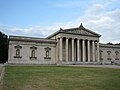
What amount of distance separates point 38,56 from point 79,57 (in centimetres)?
1376

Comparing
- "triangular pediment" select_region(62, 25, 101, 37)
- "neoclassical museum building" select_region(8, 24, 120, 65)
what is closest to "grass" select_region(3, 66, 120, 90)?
"neoclassical museum building" select_region(8, 24, 120, 65)

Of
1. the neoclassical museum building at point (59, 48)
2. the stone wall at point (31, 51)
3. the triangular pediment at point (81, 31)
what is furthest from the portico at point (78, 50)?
the stone wall at point (31, 51)

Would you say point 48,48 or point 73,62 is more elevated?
point 48,48

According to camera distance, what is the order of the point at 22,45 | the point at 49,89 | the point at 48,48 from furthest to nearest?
the point at 48,48
the point at 22,45
the point at 49,89

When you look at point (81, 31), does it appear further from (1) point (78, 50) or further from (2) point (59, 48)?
(2) point (59, 48)

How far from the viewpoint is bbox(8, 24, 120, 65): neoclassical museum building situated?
55938 millimetres

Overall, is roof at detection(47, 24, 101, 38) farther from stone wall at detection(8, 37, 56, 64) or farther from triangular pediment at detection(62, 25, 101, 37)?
stone wall at detection(8, 37, 56, 64)

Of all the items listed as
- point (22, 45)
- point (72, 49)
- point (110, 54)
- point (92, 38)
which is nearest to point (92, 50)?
point (92, 38)

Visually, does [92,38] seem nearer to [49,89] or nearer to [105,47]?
[105,47]

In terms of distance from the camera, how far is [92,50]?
63500 mm

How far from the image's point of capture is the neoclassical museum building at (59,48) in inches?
2202

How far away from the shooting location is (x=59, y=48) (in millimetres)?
59281

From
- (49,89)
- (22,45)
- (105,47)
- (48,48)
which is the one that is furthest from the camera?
(105,47)

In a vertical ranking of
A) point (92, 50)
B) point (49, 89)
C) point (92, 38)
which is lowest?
point (49, 89)
